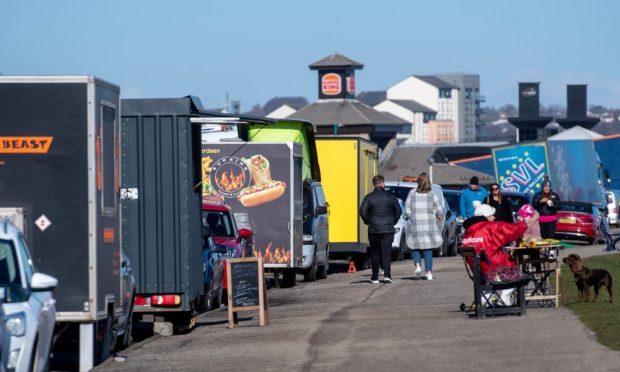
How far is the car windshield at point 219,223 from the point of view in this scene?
2153cm

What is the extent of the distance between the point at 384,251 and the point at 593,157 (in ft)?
88.4

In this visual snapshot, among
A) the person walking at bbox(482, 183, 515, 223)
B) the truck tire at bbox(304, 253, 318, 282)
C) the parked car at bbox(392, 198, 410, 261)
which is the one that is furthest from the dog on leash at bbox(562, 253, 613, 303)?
the parked car at bbox(392, 198, 410, 261)

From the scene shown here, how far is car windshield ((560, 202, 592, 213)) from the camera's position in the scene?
41.0 metres

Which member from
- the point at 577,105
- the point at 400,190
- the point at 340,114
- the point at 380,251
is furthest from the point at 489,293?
the point at 577,105

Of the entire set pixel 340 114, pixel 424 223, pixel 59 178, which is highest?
pixel 340 114

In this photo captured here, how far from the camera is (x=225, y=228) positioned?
70.8 ft

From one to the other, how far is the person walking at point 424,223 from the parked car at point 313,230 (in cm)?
180

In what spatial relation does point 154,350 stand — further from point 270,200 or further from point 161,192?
point 270,200

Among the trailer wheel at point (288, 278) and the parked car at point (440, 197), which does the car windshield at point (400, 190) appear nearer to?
the parked car at point (440, 197)

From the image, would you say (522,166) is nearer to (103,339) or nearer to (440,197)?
(440,197)

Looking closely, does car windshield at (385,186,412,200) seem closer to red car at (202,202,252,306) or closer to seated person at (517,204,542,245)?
red car at (202,202,252,306)

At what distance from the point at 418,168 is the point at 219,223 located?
105844 millimetres

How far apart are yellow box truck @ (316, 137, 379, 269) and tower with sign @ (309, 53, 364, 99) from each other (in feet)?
368

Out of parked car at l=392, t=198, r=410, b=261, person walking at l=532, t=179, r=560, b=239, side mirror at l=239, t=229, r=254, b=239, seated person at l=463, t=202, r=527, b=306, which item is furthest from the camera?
parked car at l=392, t=198, r=410, b=261
